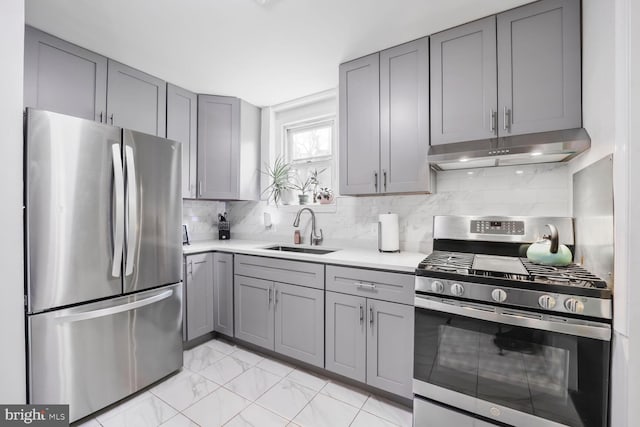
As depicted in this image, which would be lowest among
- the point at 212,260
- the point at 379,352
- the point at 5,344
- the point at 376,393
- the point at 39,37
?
the point at 376,393

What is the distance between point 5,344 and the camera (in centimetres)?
129

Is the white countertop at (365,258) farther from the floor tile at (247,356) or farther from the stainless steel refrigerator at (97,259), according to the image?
the floor tile at (247,356)

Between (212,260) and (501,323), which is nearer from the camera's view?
(501,323)

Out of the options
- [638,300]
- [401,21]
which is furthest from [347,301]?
[401,21]

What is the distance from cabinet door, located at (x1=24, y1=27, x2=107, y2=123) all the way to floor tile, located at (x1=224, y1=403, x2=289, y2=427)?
2.31 metres

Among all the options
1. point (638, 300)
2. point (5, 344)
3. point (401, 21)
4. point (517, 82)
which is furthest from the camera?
point (401, 21)

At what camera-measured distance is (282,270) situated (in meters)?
2.23

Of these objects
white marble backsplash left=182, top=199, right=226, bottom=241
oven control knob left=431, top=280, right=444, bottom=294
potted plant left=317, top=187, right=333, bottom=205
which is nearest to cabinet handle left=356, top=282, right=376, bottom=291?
oven control knob left=431, top=280, right=444, bottom=294

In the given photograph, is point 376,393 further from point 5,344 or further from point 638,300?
point 5,344

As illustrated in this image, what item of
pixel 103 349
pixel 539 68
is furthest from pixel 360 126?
pixel 103 349

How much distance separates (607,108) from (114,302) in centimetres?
272

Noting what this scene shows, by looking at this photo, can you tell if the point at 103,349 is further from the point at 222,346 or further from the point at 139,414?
the point at 222,346

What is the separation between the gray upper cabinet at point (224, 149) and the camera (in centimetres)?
290

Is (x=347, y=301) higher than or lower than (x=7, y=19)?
lower
